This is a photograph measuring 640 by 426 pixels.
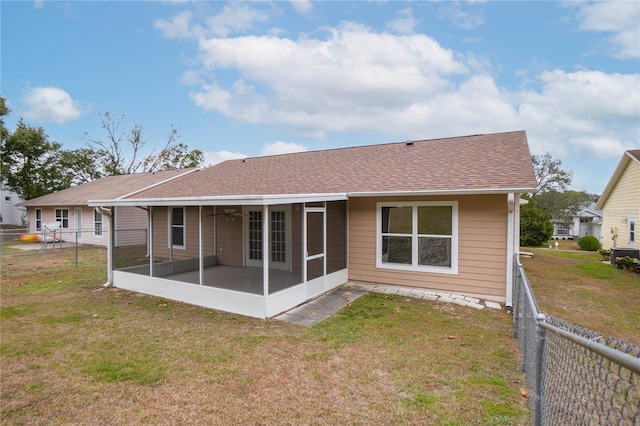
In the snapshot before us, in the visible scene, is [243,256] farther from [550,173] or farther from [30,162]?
[550,173]

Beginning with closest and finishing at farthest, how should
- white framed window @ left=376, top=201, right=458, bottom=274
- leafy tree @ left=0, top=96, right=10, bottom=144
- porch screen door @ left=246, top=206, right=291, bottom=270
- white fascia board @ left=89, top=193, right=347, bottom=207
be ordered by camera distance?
white fascia board @ left=89, top=193, right=347, bottom=207, white framed window @ left=376, top=201, right=458, bottom=274, porch screen door @ left=246, top=206, right=291, bottom=270, leafy tree @ left=0, top=96, right=10, bottom=144

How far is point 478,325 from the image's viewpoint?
569cm

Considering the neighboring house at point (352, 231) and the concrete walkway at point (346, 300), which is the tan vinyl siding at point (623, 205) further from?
the concrete walkway at point (346, 300)

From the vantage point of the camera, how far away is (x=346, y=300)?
23.6 ft

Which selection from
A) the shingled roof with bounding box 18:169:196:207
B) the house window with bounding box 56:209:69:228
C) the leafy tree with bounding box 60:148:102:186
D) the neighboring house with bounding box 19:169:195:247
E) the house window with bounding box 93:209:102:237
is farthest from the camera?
the leafy tree with bounding box 60:148:102:186

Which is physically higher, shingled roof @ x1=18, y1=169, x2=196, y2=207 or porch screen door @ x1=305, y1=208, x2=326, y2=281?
shingled roof @ x1=18, y1=169, x2=196, y2=207

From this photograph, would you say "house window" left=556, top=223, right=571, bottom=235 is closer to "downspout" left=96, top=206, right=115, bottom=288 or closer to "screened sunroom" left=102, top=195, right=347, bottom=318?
"screened sunroom" left=102, top=195, right=347, bottom=318

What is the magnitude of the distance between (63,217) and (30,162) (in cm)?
1354

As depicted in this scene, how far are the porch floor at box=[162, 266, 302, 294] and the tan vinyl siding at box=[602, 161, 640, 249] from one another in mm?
15106

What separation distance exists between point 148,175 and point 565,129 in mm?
30484

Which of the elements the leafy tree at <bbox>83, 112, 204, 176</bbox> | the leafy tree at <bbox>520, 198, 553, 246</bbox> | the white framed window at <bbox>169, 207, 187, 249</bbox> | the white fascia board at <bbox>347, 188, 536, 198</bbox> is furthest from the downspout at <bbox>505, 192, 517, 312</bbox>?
the leafy tree at <bbox>83, 112, 204, 176</bbox>

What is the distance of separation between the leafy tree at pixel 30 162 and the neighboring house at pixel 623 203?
40.5 metres

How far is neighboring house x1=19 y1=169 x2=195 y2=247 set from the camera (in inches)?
691

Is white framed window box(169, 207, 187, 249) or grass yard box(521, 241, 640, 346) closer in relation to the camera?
grass yard box(521, 241, 640, 346)
